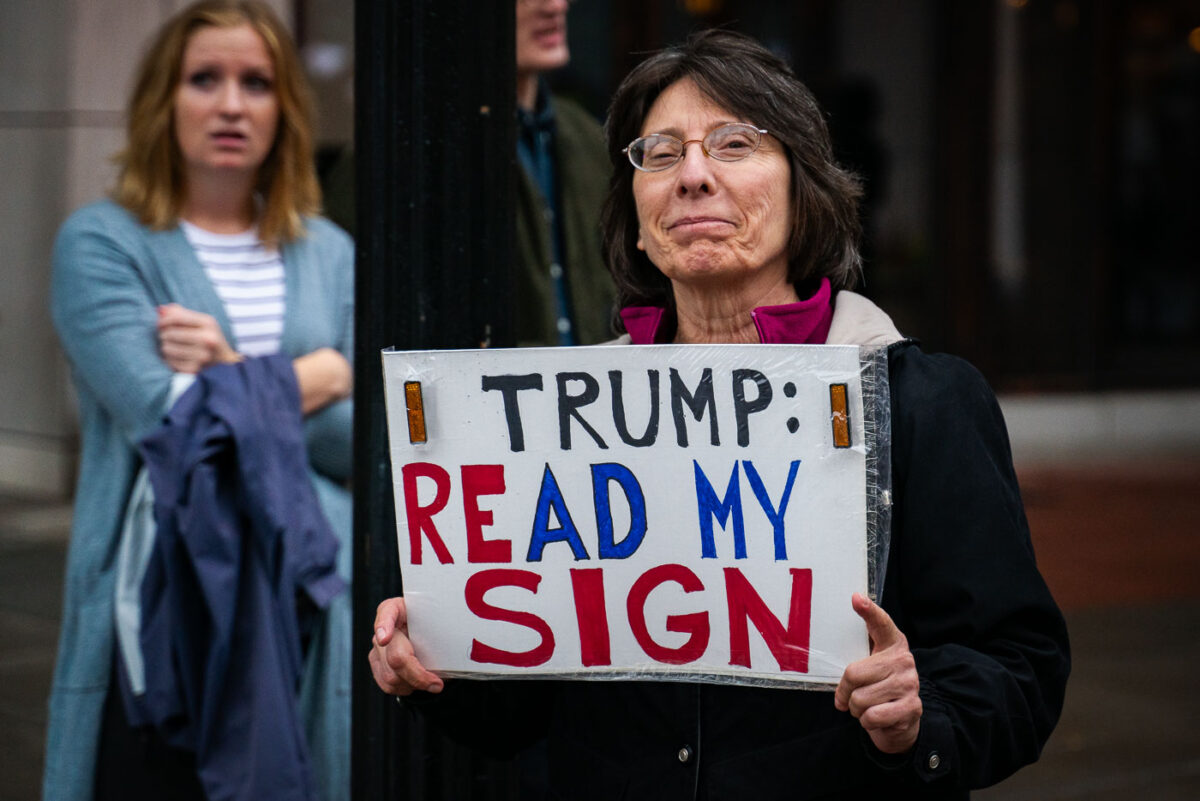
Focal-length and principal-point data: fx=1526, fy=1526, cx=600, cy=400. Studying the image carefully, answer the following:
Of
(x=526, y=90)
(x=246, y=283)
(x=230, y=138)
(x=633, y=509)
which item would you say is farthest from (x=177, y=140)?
(x=633, y=509)

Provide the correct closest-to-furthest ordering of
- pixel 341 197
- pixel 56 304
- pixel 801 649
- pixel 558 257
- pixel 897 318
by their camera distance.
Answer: pixel 801 649
pixel 56 304
pixel 558 257
pixel 341 197
pixel 897 318

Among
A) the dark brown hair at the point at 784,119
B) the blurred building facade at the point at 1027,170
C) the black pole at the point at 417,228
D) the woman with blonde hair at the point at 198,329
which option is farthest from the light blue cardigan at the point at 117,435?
the blurred building facade at the point at 1027,170

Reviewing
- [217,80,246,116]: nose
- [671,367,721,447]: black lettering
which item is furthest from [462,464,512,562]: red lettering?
[217,80,246,116]: nose

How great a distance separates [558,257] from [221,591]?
1116 millimetres

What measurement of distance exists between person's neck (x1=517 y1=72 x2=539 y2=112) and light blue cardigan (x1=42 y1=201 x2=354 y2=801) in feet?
2.08

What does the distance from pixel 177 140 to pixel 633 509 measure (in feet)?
6.63

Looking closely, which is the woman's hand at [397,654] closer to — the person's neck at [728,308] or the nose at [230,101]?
the person's neck at [728,308]

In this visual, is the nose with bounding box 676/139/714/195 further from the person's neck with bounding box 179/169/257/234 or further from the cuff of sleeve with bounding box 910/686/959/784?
the person's neck with bounding box 179/169/257/234

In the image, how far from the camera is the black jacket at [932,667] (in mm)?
1864

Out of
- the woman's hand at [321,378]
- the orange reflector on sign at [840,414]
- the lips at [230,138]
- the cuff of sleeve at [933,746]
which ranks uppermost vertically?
the lips at [230,138]

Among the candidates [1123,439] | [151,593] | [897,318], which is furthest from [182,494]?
[1123,439]

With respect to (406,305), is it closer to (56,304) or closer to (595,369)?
(595,369)

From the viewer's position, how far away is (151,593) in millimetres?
3037

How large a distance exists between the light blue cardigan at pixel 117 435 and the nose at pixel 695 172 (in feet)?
3.92
